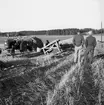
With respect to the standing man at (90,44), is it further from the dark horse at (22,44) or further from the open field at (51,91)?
the dark horse at (22,44)

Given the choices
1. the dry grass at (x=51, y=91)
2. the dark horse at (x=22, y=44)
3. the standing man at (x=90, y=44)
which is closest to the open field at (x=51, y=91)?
the dry grass at (x=51, y=91)

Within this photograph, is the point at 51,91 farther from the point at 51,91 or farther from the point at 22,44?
the point at 22,44

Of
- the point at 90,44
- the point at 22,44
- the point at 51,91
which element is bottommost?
the point at 51,91

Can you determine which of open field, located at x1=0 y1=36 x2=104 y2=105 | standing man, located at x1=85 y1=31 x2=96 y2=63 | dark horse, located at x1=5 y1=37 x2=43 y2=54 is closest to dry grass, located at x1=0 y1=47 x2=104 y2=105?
open field, located at x1=0 y1=36 x2=104 y2=105

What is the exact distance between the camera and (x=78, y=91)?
3865 mm

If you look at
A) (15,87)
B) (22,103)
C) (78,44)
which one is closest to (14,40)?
(78,44)

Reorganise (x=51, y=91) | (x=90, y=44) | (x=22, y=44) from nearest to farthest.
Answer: (x=51, y=91) → (x=90, y=44) → (x=22, y=44)

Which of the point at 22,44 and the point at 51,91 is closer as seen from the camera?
the point at 51,91

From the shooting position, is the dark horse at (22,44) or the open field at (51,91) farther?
the dark horse at (22,44)

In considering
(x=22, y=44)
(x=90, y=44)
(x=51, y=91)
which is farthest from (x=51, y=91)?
(x=22, y=44)

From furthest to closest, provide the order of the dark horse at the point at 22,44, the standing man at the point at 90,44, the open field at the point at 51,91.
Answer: the dark horse at the point at 22,44 → the standing man at the point at 90,44 → the open field at the point at 51,91

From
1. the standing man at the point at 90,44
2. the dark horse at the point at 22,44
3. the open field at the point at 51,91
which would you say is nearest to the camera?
the open field at the point at 51,91

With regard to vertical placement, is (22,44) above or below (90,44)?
below

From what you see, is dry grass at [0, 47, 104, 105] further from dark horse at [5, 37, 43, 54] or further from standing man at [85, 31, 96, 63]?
dark horse at [5, 37, 43, 54]
